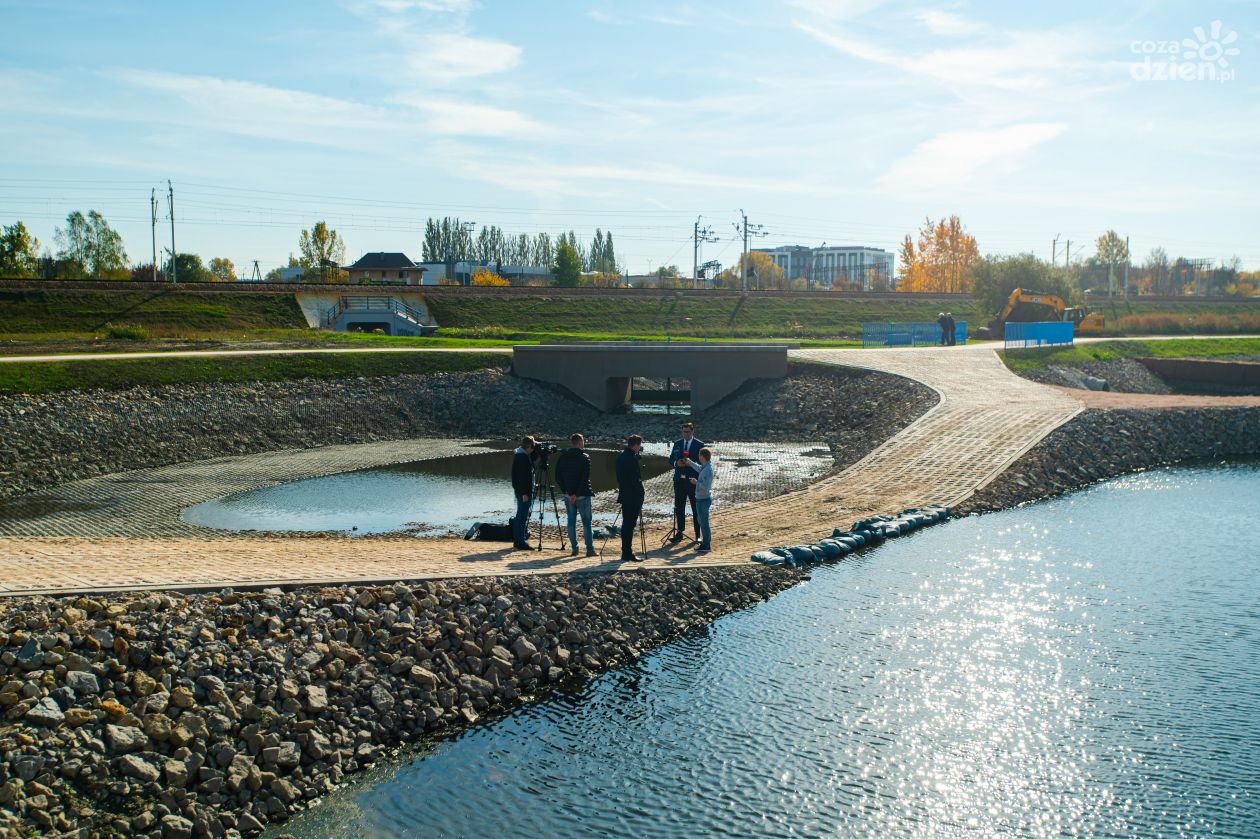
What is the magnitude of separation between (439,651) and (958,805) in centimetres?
689

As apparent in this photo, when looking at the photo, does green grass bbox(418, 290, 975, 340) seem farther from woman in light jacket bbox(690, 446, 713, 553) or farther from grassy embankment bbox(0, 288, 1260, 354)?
woman in light jacket bbox(690, 446, 713, 553)

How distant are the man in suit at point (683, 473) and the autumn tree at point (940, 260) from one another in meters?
101

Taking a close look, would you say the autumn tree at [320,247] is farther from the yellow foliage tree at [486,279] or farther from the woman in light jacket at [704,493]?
the woman in light jacket at [704,493]

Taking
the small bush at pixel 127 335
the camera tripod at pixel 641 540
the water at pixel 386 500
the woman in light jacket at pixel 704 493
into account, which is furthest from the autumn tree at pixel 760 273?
the woman in light jacket at pixel 704 493

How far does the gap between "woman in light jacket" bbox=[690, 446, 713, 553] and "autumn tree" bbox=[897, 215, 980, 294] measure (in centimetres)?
10149

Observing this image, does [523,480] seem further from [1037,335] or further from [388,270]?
[388,270]

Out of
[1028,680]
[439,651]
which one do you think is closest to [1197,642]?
[1028,680]

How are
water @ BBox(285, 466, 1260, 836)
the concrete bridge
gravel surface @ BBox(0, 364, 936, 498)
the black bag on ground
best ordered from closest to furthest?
water @ BBox(285, 466, 1260, 836) → the black bag on ground → gravel surface @ BBox(0, 364, 936, 498) → the concrete bridge

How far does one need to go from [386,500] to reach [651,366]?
69.4 ft

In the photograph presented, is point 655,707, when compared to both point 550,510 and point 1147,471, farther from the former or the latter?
point 1147,471

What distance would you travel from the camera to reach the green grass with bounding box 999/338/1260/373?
160 feet

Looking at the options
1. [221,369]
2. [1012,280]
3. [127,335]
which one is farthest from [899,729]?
[1012,280]

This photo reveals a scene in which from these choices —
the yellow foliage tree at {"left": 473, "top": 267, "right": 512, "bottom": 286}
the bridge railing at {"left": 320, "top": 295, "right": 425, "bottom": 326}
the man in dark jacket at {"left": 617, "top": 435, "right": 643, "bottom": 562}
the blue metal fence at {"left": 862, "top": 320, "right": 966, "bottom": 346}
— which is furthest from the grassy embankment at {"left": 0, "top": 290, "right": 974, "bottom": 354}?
the man in dark jacket at {"left": 617, "top": 435, "right": 643, "bottom": 562}

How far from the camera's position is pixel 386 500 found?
2711cm
